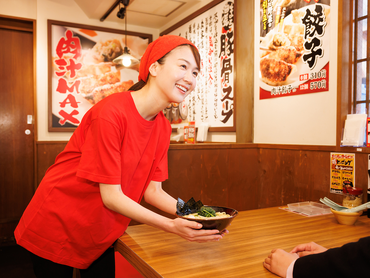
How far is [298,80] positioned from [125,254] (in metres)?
1.82

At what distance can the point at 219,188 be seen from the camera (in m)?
2.52

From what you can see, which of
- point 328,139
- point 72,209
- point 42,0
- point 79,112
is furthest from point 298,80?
point 42,0

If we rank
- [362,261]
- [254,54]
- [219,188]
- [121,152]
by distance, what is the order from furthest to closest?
[254,54] < [219,188] < [121,152] < [362,261]

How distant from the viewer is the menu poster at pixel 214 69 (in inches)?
118

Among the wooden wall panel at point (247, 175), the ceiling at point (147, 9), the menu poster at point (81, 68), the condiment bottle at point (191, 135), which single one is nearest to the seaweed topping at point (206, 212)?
the wooden wall panel at point (247, 175)

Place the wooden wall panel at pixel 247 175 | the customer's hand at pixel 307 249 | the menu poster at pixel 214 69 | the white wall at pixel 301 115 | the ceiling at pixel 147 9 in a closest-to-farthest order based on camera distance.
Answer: the customer's hand at pixel 307 249 < the white wall at pixel 301 115 < the wooden wall panel at pixel 247 175 < the menu poster at pixel 214 69 < the ceiling at pixel 147 9

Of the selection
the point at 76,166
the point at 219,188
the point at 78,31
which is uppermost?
the point at 78,31

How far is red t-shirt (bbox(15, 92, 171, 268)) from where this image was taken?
1.07 meters

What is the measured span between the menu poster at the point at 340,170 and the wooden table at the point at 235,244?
379mm

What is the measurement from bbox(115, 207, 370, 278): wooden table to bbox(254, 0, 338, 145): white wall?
74cm

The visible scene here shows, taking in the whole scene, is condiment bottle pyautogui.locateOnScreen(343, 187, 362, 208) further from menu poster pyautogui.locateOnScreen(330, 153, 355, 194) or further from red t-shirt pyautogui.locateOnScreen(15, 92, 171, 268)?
red t-shirt pyautogui.locateOnScreen(15, 92, 171, 268)

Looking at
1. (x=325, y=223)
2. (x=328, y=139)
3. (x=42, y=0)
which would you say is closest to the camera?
(x=325, y=223)

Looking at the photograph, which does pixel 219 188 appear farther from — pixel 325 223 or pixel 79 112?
pixel 79 112

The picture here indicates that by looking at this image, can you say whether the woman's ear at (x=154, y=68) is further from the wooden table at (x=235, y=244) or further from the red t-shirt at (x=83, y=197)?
A: the wooden table at (x=235, y=244)
